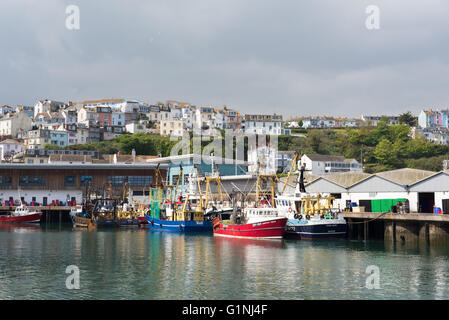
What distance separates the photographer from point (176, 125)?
535 ft

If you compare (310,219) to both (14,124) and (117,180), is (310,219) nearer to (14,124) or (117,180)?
(117,180)

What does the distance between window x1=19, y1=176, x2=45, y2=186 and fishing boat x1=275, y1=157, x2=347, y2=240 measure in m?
50.9

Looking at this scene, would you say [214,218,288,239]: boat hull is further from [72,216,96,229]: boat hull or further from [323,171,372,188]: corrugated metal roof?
[72,216,96,229]: boat hull

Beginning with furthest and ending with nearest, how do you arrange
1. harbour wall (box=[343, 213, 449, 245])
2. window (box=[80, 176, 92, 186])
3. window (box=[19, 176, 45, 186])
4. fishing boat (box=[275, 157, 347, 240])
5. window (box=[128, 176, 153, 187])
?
1. window (box=[128, 176, 153, 187])
2. window (box=[80, 176, 92, 186])
3. window (box=[19, 176, 45, 186])
4. fishing boat (box=[275, 157, 347, 240])
5. harbour wall (box=[343, 213, 449, 245])

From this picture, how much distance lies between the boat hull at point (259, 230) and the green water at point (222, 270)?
5.13ft

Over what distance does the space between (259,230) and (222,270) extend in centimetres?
1696

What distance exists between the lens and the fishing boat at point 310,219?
46656 millimetres

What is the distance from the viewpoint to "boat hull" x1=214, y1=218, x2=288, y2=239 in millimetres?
46469

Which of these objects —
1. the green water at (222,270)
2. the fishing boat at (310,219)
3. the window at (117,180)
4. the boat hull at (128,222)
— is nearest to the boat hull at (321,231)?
the fishing boat at (310,219)

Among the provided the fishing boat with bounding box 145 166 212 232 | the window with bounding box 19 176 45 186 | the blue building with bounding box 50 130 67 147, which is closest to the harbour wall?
the fishing boat with bounding box 145 166 212 232

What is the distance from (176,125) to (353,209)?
115m
